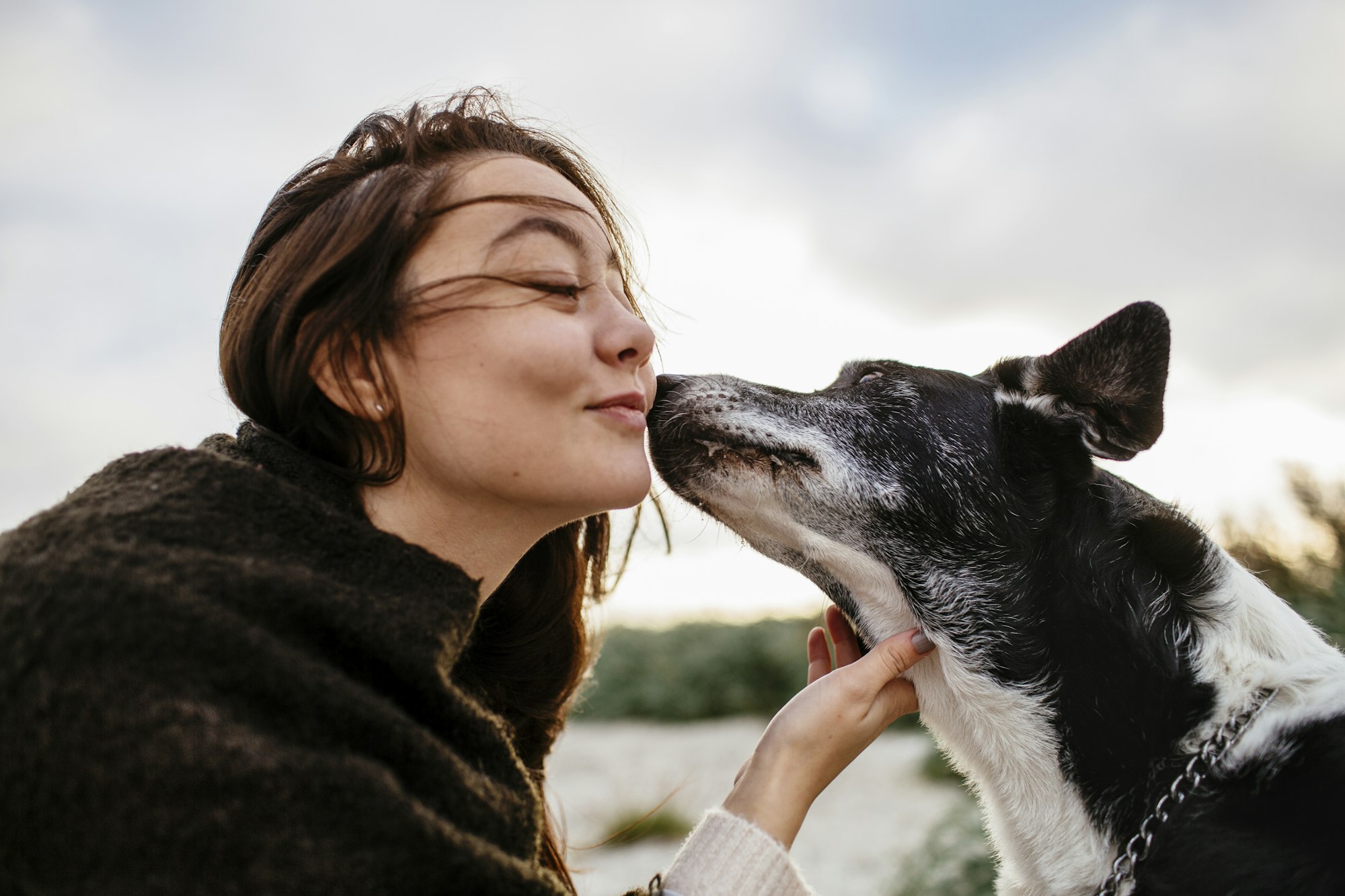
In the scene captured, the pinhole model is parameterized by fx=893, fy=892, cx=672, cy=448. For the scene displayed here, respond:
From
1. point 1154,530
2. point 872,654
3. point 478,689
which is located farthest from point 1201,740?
point 478,689

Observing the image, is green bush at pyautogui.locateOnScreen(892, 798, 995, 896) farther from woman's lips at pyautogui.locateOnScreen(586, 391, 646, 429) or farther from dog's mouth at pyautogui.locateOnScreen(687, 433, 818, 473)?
woman's lips at pyautogui.locateOnScreen(586, 391, 646, 429)

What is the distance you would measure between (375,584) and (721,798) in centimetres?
761

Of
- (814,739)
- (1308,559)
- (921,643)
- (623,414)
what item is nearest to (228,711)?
(623,414)

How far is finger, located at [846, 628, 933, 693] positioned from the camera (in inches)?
87.8

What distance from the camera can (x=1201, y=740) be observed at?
2025 mm

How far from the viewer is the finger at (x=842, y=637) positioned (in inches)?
104

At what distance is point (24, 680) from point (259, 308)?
3.08 ft

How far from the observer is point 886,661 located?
231 cm

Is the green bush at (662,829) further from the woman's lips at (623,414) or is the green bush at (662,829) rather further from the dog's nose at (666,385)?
the woman's lips at (623,414)

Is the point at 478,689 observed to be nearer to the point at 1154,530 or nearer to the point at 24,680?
the point at 24,680

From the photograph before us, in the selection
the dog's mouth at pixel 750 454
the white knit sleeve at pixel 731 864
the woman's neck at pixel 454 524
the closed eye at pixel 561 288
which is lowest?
the white knit sleeve at pixel 731 864

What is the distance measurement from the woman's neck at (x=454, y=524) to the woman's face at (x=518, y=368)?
0.09ft

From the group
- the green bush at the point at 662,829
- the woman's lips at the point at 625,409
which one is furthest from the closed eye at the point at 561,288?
the green bush at the point at 662,829

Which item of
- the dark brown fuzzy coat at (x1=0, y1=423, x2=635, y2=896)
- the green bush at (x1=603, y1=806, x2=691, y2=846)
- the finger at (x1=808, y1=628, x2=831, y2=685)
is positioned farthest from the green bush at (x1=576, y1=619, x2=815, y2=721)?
the dark brown fuzzy coat at (x1=0, y1=423, x2=635, y2=896)
